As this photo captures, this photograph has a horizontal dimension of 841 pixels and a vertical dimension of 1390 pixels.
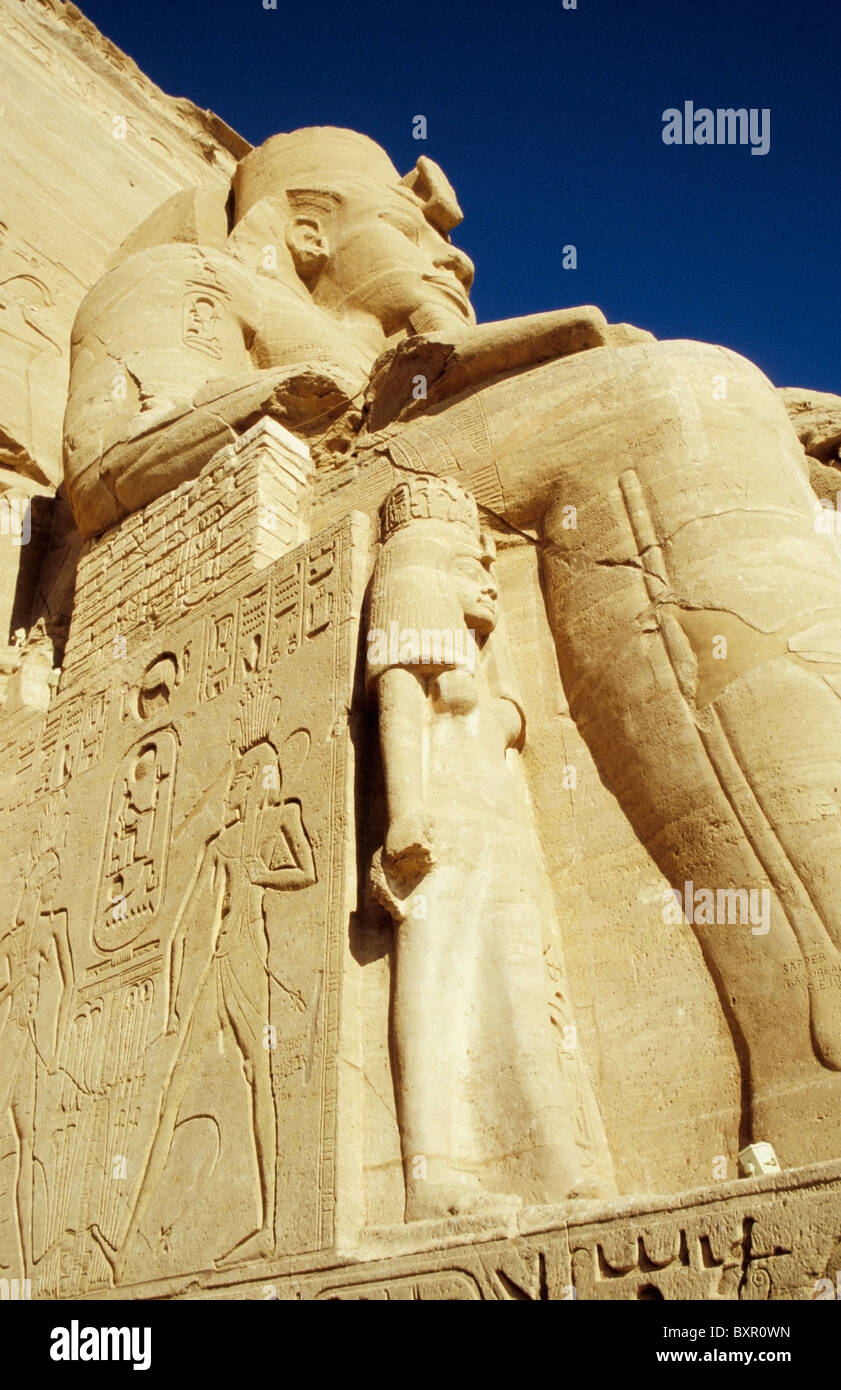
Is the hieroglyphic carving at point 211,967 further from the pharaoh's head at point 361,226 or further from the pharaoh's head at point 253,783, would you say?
the pharaoh's head at point 361,226

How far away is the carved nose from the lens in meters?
8.73

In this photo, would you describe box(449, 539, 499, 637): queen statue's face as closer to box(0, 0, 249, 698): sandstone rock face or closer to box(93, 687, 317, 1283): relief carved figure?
box(93, 687, 317, 1283): relief carved figure

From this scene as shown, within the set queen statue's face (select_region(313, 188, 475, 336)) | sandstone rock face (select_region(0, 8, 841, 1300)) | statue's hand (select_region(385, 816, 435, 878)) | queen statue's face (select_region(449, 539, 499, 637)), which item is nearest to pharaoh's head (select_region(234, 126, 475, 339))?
queen statue's face (select_region(313, 188, 475, 336))

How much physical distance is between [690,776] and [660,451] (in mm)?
1298

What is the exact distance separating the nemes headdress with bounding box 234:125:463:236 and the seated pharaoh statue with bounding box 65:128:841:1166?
1.42 meters

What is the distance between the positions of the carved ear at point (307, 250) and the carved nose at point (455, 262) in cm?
74

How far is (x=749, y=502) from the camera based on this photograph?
4.70 meters

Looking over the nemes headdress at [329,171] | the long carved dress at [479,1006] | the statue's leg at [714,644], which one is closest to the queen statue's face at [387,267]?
the nemes headdress at [329,171]

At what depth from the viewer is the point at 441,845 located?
418 cm

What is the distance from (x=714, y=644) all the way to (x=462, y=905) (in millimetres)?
1165

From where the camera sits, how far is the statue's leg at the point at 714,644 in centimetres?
381

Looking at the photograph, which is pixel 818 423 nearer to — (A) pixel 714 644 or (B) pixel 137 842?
(A) pixel 714 644

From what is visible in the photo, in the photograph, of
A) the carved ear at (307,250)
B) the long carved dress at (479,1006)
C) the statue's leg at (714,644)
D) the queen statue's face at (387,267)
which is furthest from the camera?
the carved ear at (307,250)

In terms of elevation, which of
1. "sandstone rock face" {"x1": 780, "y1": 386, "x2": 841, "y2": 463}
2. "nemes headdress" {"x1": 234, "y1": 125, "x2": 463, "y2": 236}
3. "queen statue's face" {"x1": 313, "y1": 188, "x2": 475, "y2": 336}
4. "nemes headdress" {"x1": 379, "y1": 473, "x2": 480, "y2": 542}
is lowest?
"nemes headdress" {"x1": 379, "y1": 473, "x2": 480, "y2": 542}
